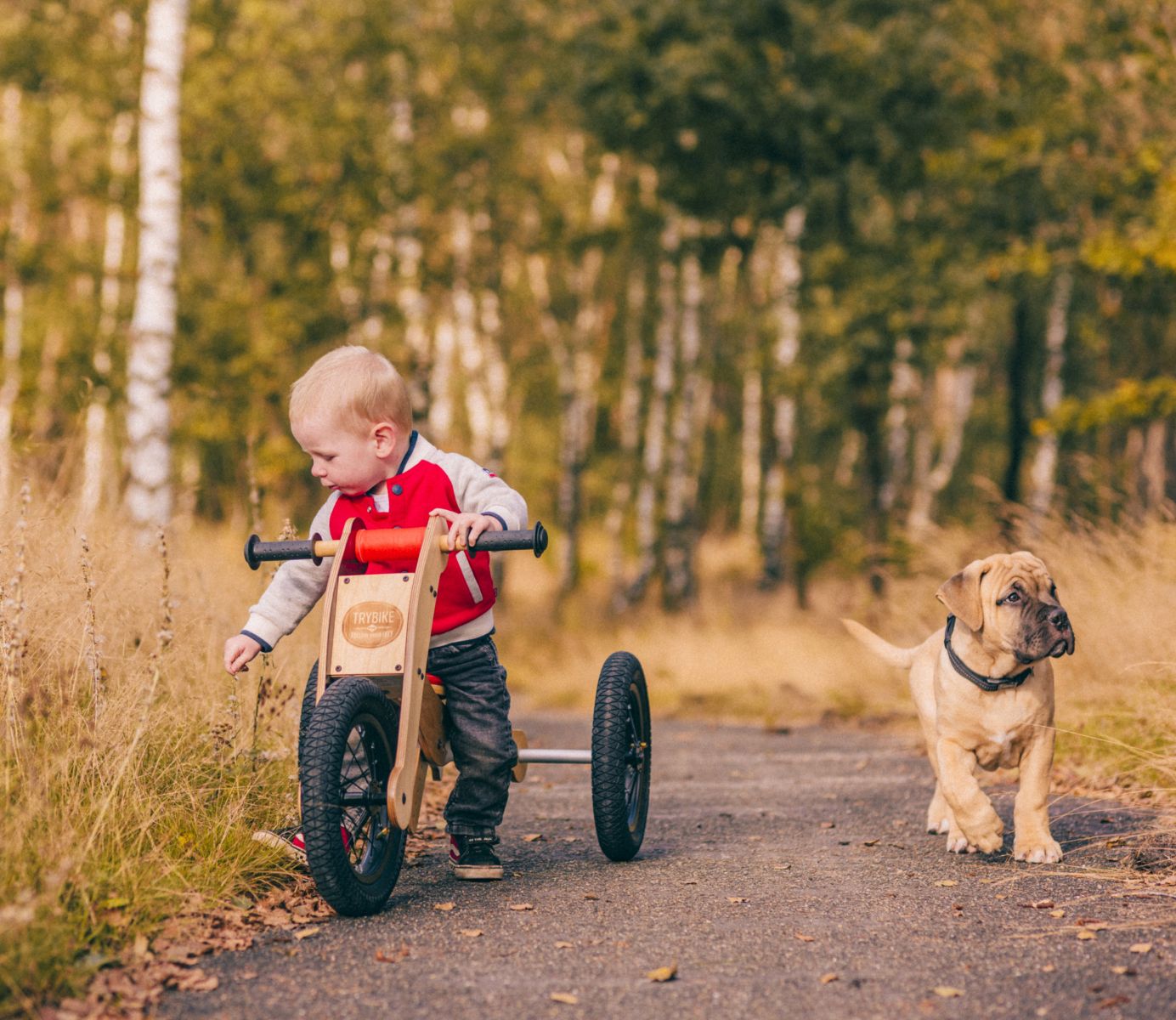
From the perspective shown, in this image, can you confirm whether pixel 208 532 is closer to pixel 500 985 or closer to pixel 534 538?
pixel 534 538

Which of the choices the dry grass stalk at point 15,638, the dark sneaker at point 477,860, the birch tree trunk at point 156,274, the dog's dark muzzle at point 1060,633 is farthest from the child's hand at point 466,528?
the birch tree trunk at point 156,274

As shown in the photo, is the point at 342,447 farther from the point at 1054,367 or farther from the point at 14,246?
the point at 14,246

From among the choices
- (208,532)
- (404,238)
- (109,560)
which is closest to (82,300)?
(404,238)

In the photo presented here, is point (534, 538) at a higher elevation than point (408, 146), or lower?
lower

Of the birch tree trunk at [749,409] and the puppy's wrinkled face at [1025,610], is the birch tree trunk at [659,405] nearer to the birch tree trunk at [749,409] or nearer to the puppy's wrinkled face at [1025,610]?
the birch tree trunk at [749,409]

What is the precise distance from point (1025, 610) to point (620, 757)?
165 cm

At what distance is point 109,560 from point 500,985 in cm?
382

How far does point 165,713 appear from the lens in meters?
5.45

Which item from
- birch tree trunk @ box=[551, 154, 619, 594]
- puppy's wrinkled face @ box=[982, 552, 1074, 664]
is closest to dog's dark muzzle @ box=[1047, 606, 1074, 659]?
puppy's wrinkled face @ box=[982, 552, 1074, 664]

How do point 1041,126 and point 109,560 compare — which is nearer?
point 109,560

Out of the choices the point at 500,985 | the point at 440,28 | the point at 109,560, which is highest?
the point at 440,28

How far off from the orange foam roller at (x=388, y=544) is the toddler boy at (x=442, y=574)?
152 mm

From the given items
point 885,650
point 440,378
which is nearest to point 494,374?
point 440,378

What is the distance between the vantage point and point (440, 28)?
24.2 meters
